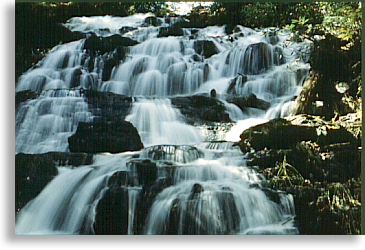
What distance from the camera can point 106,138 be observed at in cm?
325

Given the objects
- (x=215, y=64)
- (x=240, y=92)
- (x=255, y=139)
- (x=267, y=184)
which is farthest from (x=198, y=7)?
(x=267, y=184)

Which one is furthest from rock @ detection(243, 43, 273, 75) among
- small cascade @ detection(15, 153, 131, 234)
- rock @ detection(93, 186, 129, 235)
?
rock @ detection(93, 186, 129, 235)

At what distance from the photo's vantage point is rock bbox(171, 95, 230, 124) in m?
3.50

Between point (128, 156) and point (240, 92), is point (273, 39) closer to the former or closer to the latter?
point (240, 92)

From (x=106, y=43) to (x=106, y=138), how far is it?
1.31m

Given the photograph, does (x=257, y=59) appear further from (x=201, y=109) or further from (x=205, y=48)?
(x=201, y=109)

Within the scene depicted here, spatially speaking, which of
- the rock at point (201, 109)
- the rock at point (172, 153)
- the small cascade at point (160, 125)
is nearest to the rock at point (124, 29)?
the small cascade at point (160, 125)

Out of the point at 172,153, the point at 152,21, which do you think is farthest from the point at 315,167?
the point at 152,21

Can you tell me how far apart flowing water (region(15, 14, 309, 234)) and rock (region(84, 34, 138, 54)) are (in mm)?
67

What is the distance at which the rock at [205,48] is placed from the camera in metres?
3.86

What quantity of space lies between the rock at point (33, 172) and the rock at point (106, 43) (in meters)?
1.41

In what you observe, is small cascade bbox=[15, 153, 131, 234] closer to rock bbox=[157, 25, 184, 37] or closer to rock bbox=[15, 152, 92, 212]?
rock bbox=[15, 152, 92, 212]

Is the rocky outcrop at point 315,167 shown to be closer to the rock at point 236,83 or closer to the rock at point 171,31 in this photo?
the rock at point 236,83

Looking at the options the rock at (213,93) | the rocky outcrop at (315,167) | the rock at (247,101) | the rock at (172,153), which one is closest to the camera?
the rocky outcrop at (315,167)
